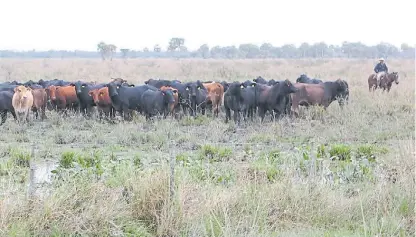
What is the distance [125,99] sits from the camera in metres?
16.6

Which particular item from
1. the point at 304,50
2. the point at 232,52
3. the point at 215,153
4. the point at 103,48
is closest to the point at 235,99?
the point at 215,153

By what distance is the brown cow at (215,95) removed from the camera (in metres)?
17.7

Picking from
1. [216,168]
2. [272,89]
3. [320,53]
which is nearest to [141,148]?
[216,168]

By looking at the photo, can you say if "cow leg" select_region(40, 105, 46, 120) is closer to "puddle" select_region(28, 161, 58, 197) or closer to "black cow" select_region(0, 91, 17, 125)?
"black cow" select_region(0, 91, 17, 125)

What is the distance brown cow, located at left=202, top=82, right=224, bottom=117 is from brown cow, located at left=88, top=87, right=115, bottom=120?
2830mm

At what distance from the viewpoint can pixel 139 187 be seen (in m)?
6.34

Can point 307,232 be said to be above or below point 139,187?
below

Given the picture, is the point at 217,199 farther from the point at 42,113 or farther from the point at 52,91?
the point at 52,91

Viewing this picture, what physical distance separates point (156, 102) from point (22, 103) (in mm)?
3437

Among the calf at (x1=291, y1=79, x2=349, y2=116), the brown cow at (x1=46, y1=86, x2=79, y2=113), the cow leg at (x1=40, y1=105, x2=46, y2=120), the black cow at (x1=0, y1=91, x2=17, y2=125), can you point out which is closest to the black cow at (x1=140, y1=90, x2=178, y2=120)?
the brown cow at (x1=46, y1=86, x2=79, y2=113)

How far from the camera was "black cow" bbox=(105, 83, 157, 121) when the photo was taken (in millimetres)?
16531

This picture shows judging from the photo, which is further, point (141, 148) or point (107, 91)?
point (107, 91)

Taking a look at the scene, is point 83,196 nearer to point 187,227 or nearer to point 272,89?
point 187,227

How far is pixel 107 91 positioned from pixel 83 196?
10.9 metres
